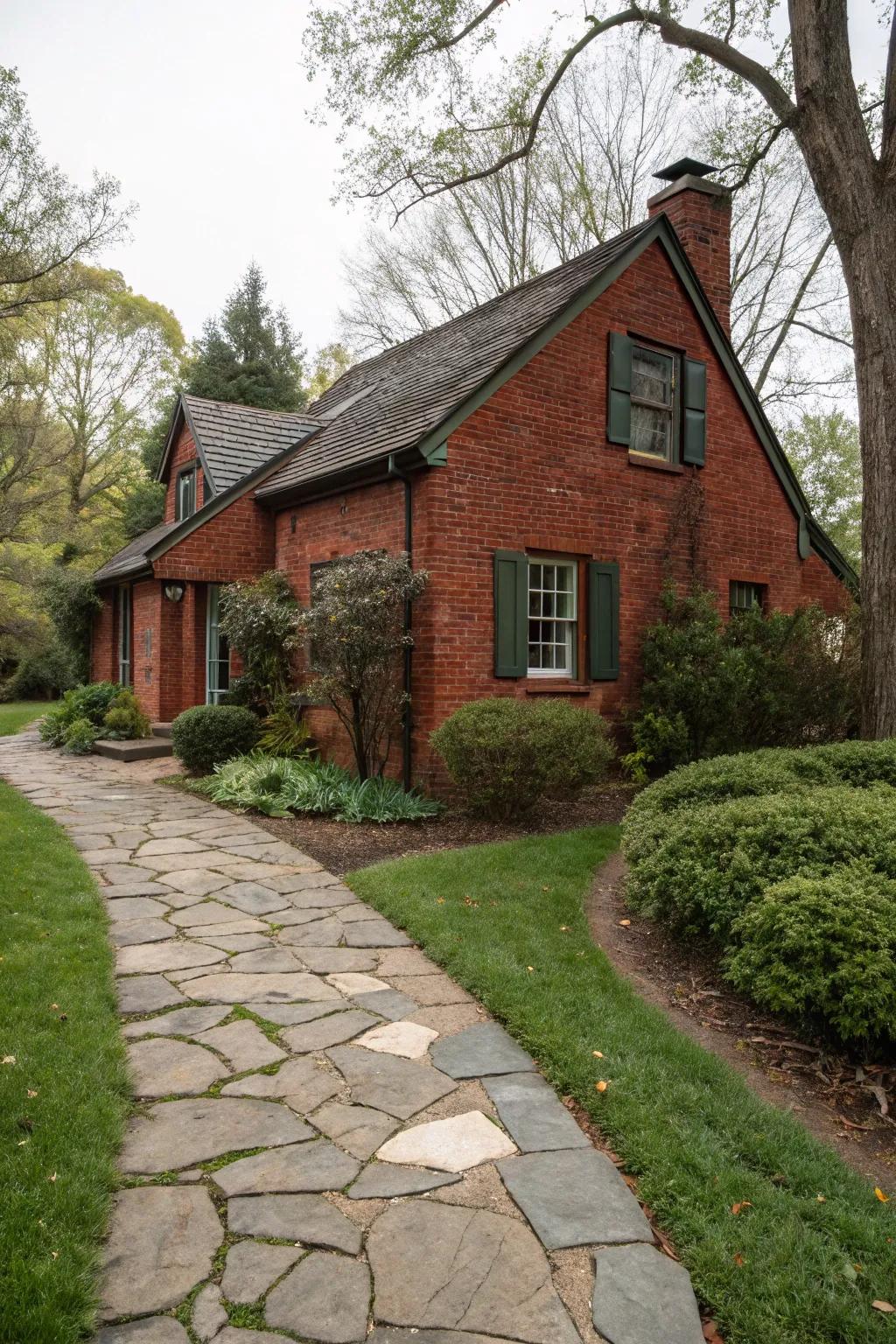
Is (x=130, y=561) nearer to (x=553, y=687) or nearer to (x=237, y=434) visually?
(x=237, y=434)

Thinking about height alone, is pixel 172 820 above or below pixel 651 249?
below

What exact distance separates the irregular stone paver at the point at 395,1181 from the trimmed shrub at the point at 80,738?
39.2ft

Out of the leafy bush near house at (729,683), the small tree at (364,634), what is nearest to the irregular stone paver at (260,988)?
the small tree at (364,634)

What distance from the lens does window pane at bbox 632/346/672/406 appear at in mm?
10930

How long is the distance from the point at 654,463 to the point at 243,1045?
29.6 ft

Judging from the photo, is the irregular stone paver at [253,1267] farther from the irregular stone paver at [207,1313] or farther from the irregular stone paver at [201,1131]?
the irregular stone paver at [201,1131]

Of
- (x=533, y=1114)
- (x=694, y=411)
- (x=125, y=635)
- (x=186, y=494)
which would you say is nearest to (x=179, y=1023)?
(x=533, y=1114)

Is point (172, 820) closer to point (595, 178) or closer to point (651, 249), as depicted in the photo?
point (651, 249)

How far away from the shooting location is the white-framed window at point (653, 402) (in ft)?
35.8

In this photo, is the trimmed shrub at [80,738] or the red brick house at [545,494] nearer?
Result: the red brick house at [545,494]

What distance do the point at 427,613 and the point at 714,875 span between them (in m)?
4.88

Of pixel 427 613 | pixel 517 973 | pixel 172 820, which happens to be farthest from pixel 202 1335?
pixel 427 613

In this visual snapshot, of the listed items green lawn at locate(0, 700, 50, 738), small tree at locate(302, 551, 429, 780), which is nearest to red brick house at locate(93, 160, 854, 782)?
small tree at locate(302, 551, 429, 780)

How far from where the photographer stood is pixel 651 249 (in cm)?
1080
